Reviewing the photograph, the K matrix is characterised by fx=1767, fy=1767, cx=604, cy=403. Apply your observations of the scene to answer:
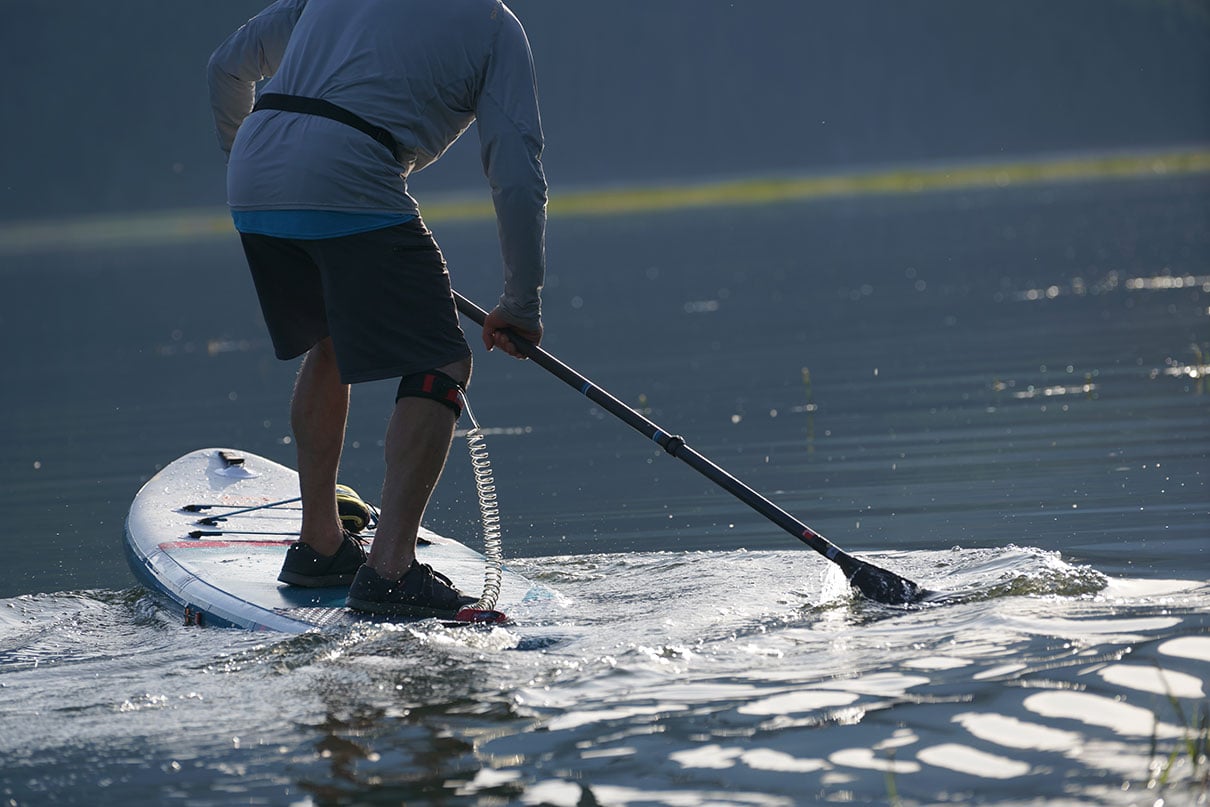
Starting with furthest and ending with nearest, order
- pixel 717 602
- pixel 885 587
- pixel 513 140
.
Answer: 1. pixel 717 602
2. pixel 885 587
3. pixel 513 140

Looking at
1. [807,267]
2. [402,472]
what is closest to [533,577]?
[402,472]

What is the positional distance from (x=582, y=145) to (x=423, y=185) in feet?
53.3

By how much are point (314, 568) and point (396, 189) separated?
1.48m

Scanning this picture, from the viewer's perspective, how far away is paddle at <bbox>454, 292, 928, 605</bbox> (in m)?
5.92

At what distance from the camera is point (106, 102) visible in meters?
180

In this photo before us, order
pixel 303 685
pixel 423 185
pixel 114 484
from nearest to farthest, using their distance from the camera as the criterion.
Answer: pixel 303 685
pixel 114 484
pixel 423 185

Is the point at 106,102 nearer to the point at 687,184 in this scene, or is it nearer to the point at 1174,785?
the point at 687,184

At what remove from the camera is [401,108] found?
18.9 ft

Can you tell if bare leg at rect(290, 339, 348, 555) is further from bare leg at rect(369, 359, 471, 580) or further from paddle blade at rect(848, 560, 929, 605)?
paddle blade at rect(848, 560, 929, 605)

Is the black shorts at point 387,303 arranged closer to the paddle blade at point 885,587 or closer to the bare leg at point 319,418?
the bare leg at point 319,418

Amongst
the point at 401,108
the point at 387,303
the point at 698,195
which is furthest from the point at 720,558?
the point at 698,195

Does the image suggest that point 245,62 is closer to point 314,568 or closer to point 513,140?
point 513,140

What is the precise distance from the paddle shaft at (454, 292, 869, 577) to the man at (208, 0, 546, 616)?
396 millimetres

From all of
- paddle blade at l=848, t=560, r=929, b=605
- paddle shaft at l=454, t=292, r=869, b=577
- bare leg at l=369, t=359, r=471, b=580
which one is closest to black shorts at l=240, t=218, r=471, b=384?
bare leg at l=369, t=359, r=471, b=580
